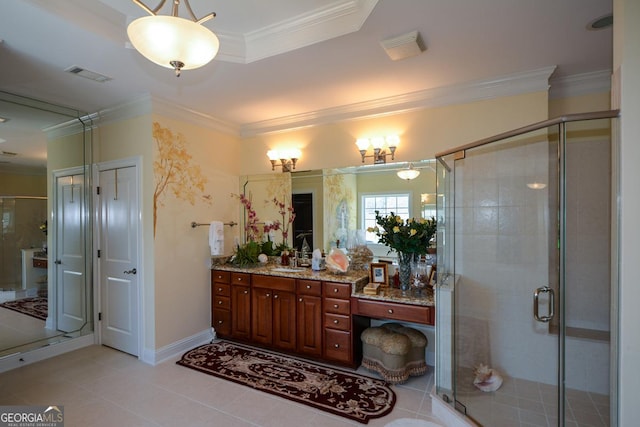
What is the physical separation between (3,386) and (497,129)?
4.89 metres

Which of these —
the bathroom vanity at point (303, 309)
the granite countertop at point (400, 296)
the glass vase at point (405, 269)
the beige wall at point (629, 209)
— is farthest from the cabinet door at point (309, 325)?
the beige wall at point (629, 209)

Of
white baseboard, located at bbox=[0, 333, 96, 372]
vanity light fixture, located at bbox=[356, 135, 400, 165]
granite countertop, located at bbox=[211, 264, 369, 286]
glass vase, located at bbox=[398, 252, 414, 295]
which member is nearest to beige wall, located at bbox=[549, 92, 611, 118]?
vanity light fixture, located at bbox=[356, 135, 400, 165]

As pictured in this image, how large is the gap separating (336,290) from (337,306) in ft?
0.50

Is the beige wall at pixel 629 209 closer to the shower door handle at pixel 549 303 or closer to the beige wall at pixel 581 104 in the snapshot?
the shower door handle at pixel 549 303

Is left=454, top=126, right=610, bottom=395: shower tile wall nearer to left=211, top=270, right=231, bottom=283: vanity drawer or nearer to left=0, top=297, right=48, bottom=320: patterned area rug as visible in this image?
left=211, top=270, right=231, bottom=283: vanity drawer

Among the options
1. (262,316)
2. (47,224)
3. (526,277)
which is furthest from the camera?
(47,224)

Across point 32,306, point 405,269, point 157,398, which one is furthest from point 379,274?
point 32,306

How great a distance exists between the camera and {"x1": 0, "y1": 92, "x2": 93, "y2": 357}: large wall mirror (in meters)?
3.49

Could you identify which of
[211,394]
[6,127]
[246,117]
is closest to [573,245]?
[211,394]

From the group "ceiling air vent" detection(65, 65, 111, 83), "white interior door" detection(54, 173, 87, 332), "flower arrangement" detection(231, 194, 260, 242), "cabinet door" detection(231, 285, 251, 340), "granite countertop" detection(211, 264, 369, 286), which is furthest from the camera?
"flower arrangement" detection(231, 194, 260, 242)

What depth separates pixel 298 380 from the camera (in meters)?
2.88

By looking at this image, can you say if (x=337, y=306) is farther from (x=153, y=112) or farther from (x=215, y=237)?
(x=153, y=112)

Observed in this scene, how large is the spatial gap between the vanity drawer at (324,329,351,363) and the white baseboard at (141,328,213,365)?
155 centimetres

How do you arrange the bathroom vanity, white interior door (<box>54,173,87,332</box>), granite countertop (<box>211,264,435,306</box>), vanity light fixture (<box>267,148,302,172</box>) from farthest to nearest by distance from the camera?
1. vanity light fixture (<box>267,148,302,172</box>)
2. white interior door (<box>54,173,87,332</box>)
3. the bathroom vanity
4. granite countertop (<box>211,264,435,306</box>)
